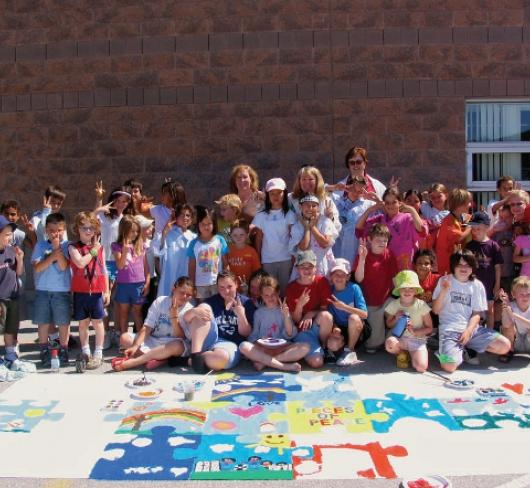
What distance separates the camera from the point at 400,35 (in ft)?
28.9

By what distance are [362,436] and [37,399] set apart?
257 cm

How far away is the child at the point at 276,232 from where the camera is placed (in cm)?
649

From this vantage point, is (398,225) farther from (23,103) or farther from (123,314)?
(23,103)

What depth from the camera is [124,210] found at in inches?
287

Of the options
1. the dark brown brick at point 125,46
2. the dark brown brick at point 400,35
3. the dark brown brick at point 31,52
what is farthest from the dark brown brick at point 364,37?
the dark brown brick at point 31,52

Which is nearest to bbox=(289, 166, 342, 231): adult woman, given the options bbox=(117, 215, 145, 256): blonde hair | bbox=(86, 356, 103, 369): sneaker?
bbox=(117, 215, 145, 256): blonde hair

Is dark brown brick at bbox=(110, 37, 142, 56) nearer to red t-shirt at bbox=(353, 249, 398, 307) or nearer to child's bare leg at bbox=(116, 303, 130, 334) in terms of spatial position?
child's bare leg at bbox=(116, 303, 130, 334)

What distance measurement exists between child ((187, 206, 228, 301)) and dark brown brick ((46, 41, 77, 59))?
4.11m

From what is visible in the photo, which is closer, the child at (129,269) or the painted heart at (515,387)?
the painted heart at (515,387)

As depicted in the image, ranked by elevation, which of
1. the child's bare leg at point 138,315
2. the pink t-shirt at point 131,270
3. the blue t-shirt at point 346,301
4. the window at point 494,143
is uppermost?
the window at point 494,143

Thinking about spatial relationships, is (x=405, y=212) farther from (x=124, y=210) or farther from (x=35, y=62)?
(x=35, y=62)

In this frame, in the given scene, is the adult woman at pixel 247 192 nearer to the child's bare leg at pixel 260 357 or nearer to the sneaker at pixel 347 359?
the child's bare leg at pixel 260 357

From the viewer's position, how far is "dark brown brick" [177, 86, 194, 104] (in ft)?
29.6

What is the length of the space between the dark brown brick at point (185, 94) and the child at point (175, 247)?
2.73 m
